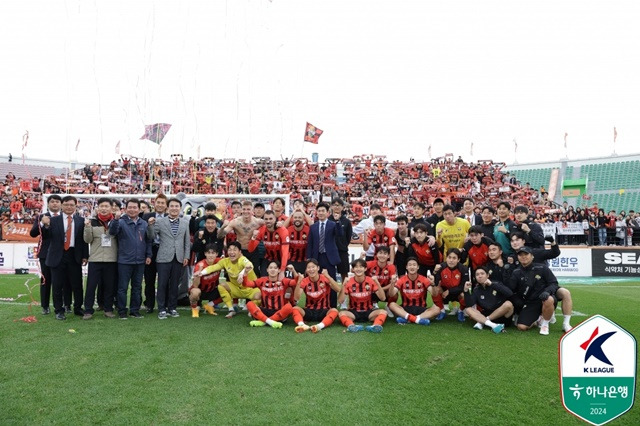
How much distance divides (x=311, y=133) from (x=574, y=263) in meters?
16.6

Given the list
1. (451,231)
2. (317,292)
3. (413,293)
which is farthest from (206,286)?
(451,231)

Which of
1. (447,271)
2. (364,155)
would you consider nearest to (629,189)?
(364,155)

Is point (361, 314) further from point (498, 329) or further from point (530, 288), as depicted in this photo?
point (530, 288)

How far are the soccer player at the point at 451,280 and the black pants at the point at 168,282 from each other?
157 inches

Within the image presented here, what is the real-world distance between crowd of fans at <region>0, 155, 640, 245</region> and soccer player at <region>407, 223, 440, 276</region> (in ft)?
33.7

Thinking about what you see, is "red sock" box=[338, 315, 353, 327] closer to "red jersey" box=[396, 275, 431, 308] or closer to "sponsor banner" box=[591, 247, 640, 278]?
"red jersey" box=[396, 275, 431, 308]

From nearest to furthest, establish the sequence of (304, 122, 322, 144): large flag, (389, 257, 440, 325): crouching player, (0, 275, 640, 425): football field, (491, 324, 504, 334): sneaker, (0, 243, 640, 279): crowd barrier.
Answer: (0, 275, 640, 425): football field
(491, 324, 504, 334): sneaker
(389, 257, 440, 325): crouching player
(0, 243, 640, 279): crowd barrier
(304, 122, 322, 144): large flag

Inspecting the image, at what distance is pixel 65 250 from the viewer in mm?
6430

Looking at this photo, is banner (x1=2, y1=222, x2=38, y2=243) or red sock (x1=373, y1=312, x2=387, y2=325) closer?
red sock (x1=373, y1=312, x2=387, y2=325)

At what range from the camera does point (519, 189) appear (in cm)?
2428

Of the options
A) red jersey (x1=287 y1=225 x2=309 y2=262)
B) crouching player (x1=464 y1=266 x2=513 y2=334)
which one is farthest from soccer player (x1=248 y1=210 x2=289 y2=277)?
crouching player (x1=464 y1=266 x2=513 y2=334)

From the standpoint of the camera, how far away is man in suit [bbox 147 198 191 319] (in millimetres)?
6629

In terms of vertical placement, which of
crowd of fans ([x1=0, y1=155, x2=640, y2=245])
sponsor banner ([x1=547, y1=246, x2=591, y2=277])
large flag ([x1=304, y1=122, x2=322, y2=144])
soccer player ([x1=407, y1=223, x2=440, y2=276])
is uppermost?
large flag ([x1=304, y1=122, x2=322, y2=144])

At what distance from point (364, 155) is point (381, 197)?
7214 mm
